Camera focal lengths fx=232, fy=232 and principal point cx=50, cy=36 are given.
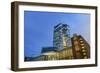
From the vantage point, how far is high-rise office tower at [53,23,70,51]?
1734 millimetres

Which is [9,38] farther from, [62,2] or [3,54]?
[62,2]

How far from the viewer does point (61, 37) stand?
68.8 inches

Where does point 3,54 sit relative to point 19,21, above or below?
below

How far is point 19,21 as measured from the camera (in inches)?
63.7

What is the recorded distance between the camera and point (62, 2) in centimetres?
177

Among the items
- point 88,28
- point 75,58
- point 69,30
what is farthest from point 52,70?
point 88,28

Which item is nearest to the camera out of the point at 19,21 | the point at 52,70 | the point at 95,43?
the point at 19,21

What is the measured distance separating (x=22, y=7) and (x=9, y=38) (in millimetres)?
237

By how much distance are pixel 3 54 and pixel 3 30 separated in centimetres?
17

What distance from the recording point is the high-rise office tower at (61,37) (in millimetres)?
1734

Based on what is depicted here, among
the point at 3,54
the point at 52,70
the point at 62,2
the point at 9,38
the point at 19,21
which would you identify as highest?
the point at 62,2

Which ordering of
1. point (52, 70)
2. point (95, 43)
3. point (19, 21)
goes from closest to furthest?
point (19, 21)
point (52, 70)
point (95, 43)

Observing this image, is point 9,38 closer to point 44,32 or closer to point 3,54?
point 3,54

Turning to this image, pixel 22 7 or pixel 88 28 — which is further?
pixel 88 28
